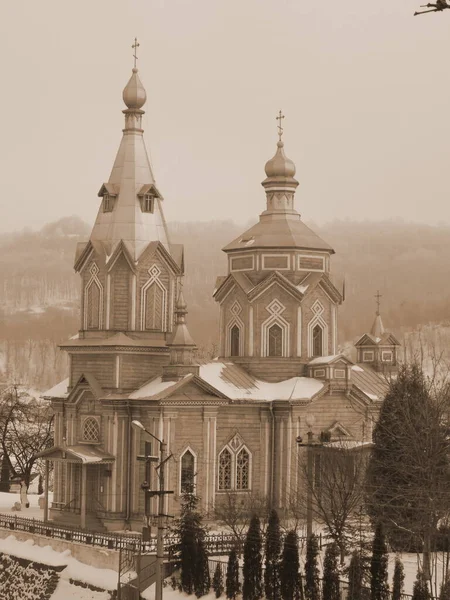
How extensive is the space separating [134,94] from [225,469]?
45.3ft

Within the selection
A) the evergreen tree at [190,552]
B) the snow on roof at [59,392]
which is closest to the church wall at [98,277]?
the snow on roof at [59,392]

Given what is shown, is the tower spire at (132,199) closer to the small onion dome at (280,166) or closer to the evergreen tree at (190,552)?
the small onion dome at (280,166)

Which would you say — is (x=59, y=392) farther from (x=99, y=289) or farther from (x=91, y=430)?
(x=99, y=289)

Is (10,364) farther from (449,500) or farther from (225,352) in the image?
(449,500)

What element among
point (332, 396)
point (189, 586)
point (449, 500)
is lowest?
A: point (189, 586)

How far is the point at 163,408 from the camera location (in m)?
40.1

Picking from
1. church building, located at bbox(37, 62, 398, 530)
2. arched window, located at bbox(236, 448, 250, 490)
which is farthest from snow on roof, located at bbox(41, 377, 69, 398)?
arched window, located at bbox(236, 448, 250, 490)

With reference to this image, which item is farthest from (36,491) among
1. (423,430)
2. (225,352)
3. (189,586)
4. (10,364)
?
(10,364)

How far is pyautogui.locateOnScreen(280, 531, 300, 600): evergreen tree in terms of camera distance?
28.9m

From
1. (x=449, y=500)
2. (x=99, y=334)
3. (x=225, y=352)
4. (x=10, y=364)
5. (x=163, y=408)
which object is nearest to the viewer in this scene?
(x=449, y=500)

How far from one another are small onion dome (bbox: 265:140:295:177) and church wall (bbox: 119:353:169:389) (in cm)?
872

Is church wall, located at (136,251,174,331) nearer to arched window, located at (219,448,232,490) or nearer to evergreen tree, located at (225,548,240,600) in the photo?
arched window, located at (219,448,232,490)

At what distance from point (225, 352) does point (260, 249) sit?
403 cm

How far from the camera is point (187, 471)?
133 ft
